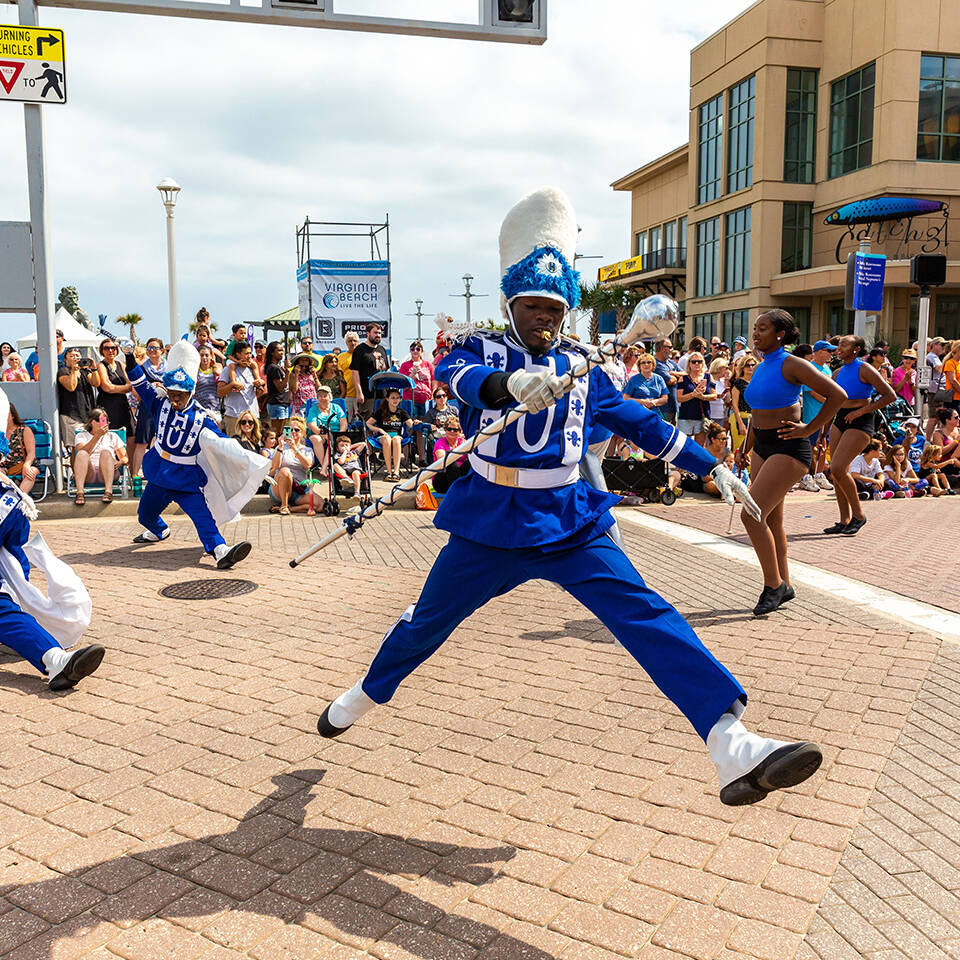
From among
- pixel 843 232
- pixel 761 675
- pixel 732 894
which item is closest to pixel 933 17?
pixel 843 232

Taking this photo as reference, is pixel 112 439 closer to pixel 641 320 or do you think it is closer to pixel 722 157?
pixel 641 320

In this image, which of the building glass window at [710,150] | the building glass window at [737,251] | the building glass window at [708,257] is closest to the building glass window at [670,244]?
the building glass window at [708,257]

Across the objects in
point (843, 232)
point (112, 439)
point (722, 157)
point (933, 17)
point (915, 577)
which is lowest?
point (915, 577)

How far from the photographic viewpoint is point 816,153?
36469 mm

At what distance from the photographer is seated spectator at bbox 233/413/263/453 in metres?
11.2

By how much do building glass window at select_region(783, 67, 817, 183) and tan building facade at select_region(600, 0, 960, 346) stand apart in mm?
44

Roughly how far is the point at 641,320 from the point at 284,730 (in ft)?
8.05

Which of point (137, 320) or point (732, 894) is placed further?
point (137, 320)

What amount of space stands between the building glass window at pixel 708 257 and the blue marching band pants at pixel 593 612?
4021cm

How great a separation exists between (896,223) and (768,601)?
32.1 m

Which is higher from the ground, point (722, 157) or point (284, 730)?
point (722, 157)

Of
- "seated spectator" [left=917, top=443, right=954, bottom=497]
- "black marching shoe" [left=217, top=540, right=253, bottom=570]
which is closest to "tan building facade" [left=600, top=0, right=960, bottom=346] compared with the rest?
"seated spectator" [left=917, top=443, right=954, bottom=497]

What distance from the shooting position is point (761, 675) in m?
4.85

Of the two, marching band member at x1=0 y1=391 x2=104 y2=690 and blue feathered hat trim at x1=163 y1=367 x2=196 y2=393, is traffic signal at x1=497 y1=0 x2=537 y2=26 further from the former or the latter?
marching band member at x1=0 y1=391 x2=104 y2=690
